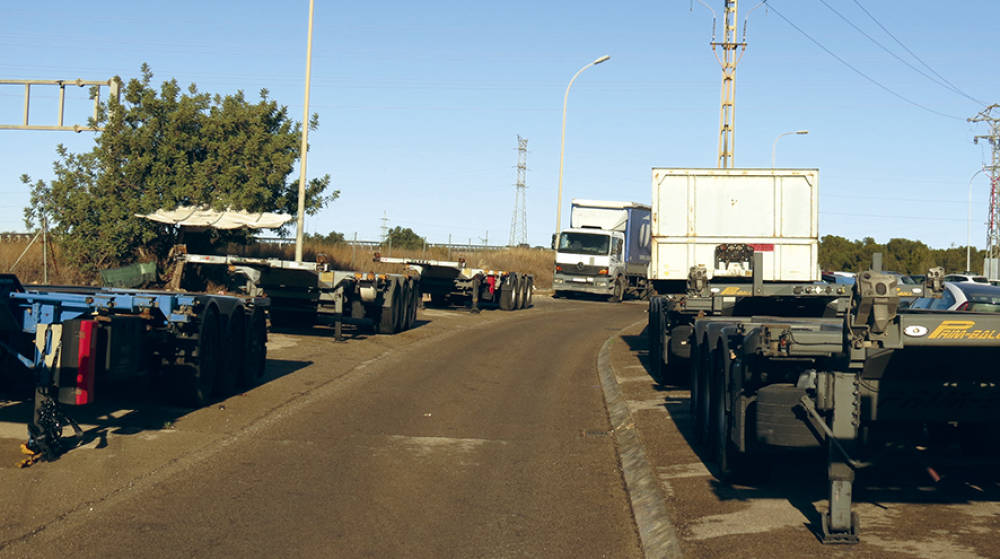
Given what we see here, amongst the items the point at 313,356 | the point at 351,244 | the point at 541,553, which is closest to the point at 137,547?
the point at 541,553

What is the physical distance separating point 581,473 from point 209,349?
4908 millimetres

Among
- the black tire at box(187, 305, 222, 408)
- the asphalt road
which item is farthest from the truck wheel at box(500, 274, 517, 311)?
the black tire at box(187, 305, 222, 408)

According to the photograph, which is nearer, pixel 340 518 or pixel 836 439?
pixel 836 439

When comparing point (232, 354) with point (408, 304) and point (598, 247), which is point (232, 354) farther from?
point (598, 247)

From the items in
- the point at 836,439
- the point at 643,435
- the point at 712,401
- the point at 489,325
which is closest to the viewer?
the point at 836,439

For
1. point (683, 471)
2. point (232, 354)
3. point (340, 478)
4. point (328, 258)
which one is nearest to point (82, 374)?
point (340, 478)

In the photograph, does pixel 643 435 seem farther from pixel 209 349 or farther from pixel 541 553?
pixel 209 349

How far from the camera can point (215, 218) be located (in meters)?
29.6

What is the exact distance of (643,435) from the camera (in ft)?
34.2

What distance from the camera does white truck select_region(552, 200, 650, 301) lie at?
133 feet

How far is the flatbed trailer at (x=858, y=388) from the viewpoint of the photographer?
5824 mm

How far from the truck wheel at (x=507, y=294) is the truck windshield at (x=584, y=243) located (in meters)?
7.68

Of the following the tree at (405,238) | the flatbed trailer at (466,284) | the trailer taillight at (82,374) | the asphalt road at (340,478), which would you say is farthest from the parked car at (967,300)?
the tree at (405,238)

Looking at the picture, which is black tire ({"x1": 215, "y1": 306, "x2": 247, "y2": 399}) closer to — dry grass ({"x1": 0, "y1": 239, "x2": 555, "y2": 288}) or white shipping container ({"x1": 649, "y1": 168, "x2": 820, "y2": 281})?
dry grass ({"x1": 0, "y1": 239, "x2": 555, "y2": 288})
